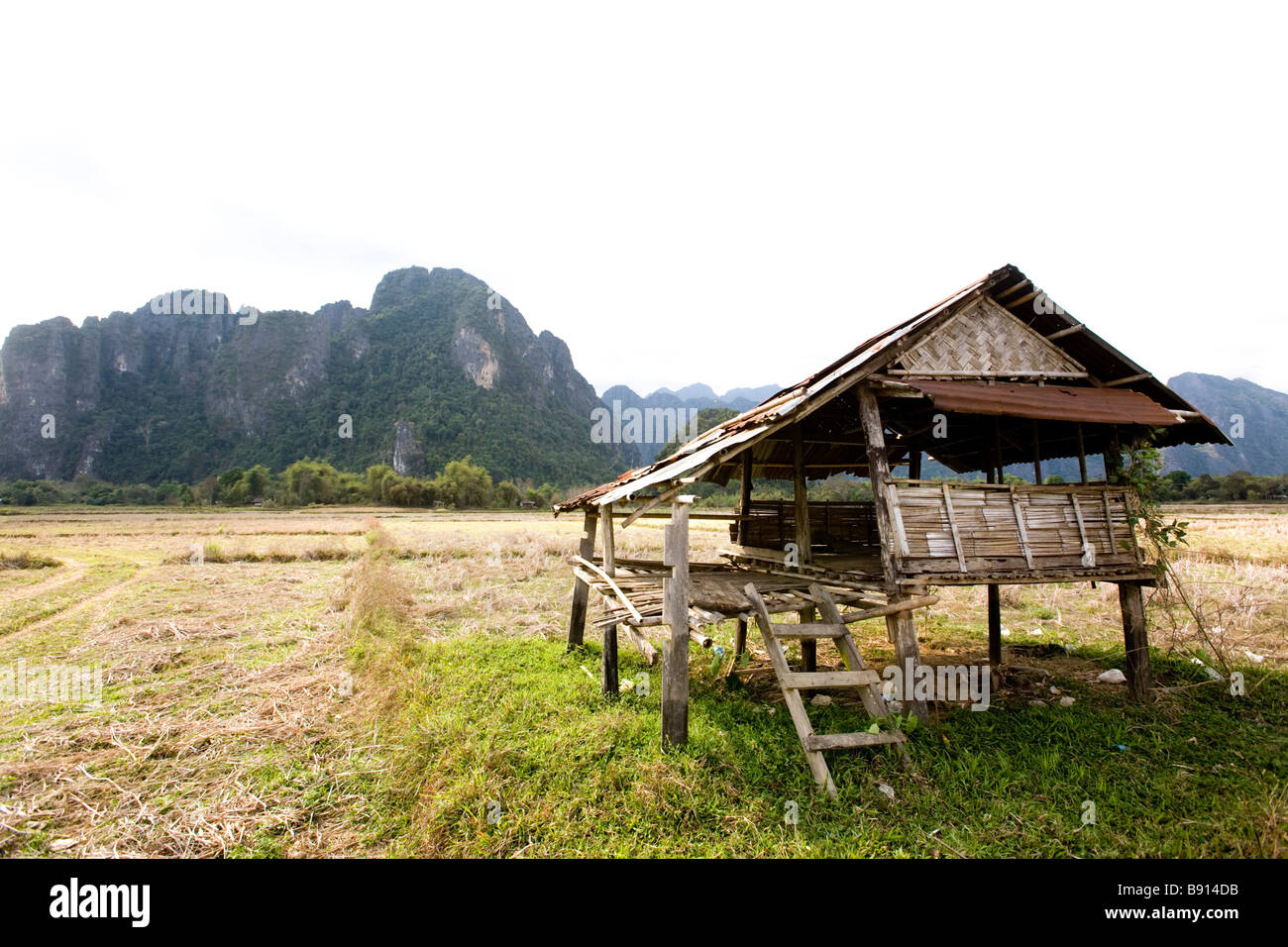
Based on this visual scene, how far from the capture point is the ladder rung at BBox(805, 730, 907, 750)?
5.23 m

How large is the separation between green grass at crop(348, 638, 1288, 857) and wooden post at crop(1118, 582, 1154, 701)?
0.92 feet

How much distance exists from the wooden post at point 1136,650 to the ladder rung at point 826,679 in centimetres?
464

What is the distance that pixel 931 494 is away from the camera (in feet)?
21.9

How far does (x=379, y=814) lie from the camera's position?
4875mm

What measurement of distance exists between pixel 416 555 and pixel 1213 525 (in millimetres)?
35993

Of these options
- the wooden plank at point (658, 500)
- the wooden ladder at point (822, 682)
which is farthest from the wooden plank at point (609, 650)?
the wooden ladder at point (822, 682)

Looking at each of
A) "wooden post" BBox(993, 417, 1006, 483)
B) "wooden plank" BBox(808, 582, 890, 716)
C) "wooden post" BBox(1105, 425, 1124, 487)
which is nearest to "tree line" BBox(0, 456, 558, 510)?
"wooden post" BBox(993, 417, 1006, 483)

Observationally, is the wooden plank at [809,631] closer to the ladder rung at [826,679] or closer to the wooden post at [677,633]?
the ladder rung at [826,679]

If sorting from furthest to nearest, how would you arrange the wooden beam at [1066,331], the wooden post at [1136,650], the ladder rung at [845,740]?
1. the wooden beam at [1066,331]
2. the wooden post at [1136,650]
3. the ladder rung at [845,740]

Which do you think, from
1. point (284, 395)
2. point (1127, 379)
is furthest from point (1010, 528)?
point (284, 395)

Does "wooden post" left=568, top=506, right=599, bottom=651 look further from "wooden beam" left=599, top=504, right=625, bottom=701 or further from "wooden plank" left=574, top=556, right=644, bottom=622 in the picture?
"wooden beam" left=599, top=504, right=625, bottom=701

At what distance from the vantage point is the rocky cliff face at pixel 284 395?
91438mm

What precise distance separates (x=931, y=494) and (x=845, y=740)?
3143 mm

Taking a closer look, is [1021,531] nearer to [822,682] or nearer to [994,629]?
[994,629]
